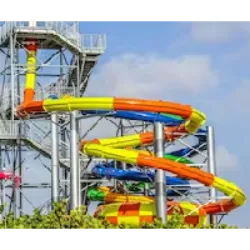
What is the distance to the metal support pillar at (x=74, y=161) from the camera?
21.2m

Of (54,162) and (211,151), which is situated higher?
(211,151)

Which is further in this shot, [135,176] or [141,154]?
[135,176]

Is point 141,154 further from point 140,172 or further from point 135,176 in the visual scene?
point 140,172

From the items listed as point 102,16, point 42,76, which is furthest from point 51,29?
point 102,16

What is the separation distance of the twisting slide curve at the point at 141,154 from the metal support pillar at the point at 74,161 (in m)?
0.63

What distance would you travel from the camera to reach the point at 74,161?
2144 cm

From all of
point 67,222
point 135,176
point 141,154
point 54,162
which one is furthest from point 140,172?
point 67,222

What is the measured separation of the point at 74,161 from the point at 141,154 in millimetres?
2105

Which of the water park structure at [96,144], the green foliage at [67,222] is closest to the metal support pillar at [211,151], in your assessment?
the water park structure at [96,144]

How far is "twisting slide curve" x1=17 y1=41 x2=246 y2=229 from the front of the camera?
20.7 m

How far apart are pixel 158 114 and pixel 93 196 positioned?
20.2ft

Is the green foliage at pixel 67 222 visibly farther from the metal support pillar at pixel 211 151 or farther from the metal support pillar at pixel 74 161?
the metal support pillar at pixel 211 151

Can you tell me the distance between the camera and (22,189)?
1094 inches
